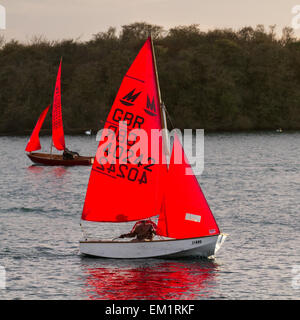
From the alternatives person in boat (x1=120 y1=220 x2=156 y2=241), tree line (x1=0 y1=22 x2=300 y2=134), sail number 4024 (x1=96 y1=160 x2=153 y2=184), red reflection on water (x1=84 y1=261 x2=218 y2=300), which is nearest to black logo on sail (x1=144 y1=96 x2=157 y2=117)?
sail number 4024 (x1=96 y1=160 x2=153 y2=184)

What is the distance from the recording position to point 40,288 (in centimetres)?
3272

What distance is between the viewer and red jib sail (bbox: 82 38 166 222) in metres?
35.1

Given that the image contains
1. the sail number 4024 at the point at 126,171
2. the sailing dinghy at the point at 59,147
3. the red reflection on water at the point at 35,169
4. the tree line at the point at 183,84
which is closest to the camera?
the sail number 4024 at the point at 126,171

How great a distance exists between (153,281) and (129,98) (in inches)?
327

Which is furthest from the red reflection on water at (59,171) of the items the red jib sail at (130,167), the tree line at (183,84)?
the tree line at (183,84)

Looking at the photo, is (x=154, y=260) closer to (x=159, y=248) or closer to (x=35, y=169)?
→ (x=159, y=248)

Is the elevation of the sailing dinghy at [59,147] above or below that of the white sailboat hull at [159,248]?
above

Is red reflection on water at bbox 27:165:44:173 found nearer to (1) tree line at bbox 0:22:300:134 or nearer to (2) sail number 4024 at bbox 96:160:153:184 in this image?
(2) sail number 4024 at bbox 96:160:153:184

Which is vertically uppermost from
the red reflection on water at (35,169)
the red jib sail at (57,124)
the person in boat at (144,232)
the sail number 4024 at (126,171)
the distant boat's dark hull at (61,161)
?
the red jib sail at (57,124)

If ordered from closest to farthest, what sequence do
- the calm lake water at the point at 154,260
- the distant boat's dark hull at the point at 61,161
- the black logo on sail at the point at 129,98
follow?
the calm lake water at the point at 154,260
the black logo on sail at the point at 129,98
the distant boat's dark hull at the point at 61,161

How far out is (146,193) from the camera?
36.2 metres

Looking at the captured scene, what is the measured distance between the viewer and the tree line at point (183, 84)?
583 feet

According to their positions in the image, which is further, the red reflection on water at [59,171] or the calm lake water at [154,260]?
the red reflection on water at [59,171]

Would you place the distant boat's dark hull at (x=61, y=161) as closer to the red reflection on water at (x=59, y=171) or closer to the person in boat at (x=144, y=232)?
the red reflection on water at (x=59, y=171)
